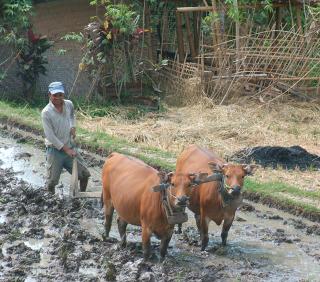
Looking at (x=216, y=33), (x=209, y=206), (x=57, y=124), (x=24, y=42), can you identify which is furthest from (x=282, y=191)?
(x=24, y=42)

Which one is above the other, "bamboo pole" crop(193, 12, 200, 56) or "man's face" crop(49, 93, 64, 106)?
"man's face" crop(49, 93, 64, 106)

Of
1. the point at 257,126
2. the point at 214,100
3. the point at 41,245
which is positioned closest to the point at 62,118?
the point at 41,245

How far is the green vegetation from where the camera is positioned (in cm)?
1025

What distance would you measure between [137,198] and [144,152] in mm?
5243

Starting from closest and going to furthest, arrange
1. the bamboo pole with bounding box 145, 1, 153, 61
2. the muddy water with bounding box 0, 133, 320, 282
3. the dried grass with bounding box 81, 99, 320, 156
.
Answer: the muddy water with bounding box 0, 133, 320, 282
the dried grass with bounding box 81, 99, 320, 156
the bamboo pole with bounding box 145, 1, 153, 61

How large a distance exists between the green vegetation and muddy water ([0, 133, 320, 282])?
10.6 inches

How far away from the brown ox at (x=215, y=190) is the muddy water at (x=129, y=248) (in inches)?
13.5

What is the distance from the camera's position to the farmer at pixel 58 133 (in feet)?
32.6

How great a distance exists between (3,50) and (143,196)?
12658 millimetres

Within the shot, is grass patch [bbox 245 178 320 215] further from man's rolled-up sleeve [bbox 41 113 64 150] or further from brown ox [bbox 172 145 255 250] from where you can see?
man's rolled-up sleeve [bbox 41 113 64 150]

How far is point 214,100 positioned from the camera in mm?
17422

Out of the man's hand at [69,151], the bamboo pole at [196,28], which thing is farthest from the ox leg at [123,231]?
the bamboo pole at [196,28]

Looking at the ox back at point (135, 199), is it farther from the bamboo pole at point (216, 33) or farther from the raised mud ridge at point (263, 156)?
the bamboo pole at point (216, 33)

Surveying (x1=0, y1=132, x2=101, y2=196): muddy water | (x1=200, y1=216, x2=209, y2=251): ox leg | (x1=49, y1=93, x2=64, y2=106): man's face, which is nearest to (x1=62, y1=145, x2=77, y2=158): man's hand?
(x1=49, y1=93, x2=64, y2=106): man's face
